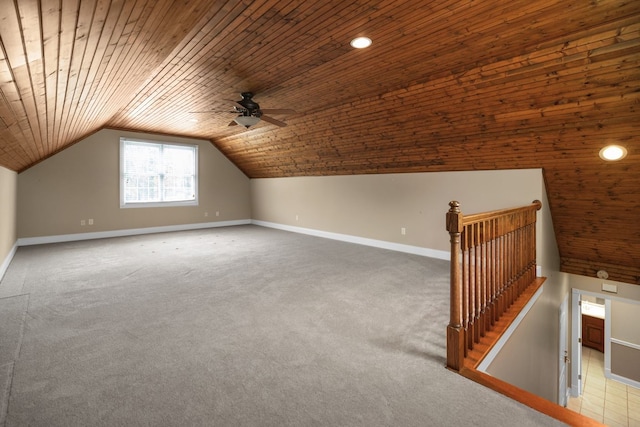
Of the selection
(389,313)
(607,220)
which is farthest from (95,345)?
(607,220)

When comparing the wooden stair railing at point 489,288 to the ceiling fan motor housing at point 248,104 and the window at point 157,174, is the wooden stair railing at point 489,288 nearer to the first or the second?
the ceiling fan motor housing at point 248,104

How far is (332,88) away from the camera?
3816 mm

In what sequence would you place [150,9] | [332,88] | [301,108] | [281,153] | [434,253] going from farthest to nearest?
1. [281,153]
2. [434,253]
3. [301,108]
4. [332,88]
5. [150,9]

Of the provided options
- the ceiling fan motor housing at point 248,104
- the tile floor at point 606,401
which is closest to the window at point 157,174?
the ceiling fan motor housing at point 248,104

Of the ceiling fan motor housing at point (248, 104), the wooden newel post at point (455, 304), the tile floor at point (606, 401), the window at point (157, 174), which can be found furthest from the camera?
the window at point (157, 174)

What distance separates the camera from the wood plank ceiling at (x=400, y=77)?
1.80m

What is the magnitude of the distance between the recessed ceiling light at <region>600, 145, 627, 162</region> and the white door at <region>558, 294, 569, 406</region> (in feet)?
9.09

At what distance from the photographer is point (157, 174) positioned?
24.8 feet

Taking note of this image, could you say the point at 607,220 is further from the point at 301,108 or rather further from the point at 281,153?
the point at 281,153

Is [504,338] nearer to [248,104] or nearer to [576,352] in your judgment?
[248,104]

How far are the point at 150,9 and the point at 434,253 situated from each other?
4.80 metres

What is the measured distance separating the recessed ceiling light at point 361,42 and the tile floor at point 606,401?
6591 mm

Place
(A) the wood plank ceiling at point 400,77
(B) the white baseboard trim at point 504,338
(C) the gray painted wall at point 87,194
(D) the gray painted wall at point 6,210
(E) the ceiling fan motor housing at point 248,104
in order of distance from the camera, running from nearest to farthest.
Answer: (A) the wood plank ceiling at point 400,77 < (B) the white baseboard trim at point 504,338 < (E) the ceiling fan motor housing at point 248,104 < (D) the gray painted wall at point 6,210 < (C) the gray painted wall at point 87,194

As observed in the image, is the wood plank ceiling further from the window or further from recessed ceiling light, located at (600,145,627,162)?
the window
